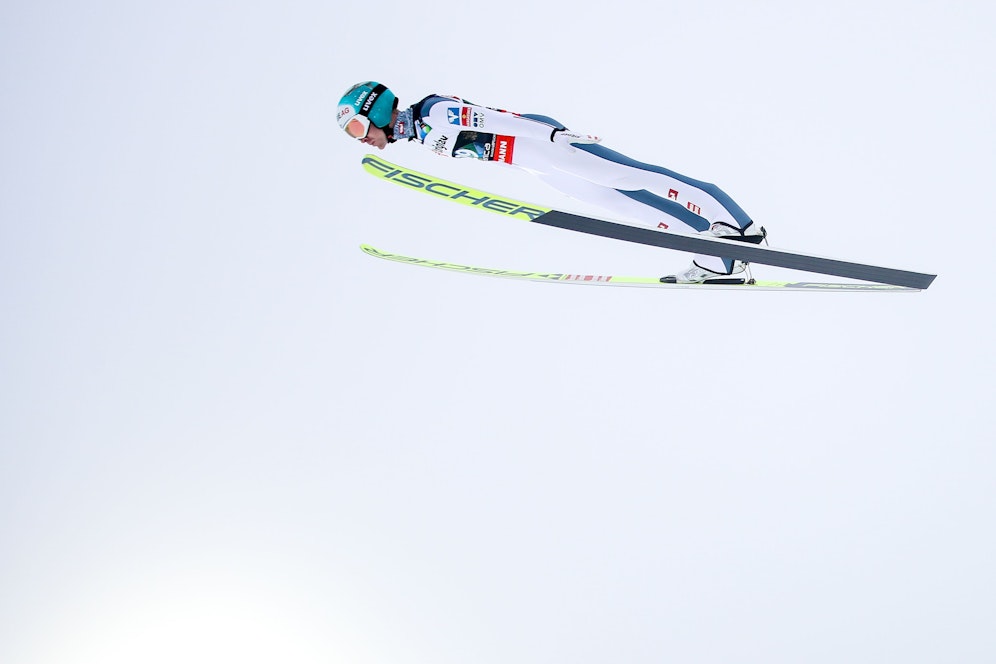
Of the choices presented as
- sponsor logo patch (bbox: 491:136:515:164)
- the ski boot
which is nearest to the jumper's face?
sponsor logo patch (bbox: 491:136:515:164)

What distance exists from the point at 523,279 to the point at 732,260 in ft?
3.95

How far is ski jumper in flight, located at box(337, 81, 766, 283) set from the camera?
434cm

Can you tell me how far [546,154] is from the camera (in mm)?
4477

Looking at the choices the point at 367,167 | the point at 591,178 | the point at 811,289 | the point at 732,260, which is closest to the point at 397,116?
the point at 367,167

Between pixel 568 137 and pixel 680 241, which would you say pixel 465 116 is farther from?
pixel 680 241

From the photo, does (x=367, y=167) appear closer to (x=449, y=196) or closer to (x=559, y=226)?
(x=449, y=196)

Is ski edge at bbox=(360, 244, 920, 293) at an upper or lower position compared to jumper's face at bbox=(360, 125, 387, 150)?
lower

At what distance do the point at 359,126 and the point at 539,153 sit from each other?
896 millimetres

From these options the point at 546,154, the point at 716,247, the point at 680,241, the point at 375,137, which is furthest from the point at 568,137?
the point at 375,137

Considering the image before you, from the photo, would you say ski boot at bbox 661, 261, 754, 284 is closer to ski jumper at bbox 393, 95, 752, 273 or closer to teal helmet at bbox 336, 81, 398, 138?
ski jumper at bbox 393, 95, 752, 273

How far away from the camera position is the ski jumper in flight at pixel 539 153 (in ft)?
14.3

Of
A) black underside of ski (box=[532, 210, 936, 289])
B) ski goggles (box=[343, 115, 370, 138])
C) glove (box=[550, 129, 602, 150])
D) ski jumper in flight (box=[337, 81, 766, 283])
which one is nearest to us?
black underside of ski (box=[532, 210, 936, 289])

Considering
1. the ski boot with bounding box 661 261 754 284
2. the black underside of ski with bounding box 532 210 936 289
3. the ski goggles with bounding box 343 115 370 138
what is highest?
the ski goggles with bounding box 343 115 370 138

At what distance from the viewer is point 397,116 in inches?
178
